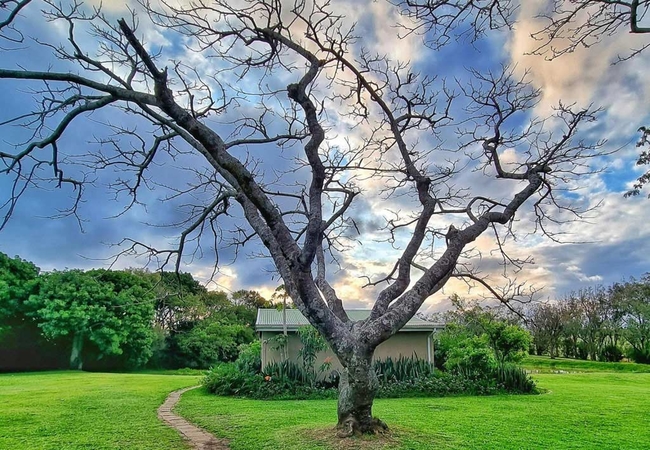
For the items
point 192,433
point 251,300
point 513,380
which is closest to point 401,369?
point 513,380

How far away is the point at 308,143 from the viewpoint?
7.29 m

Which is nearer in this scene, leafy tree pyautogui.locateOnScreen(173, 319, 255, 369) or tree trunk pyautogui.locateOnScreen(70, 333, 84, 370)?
tree trunk pyautogui.locateOnScreen(70, 333, 84, 370)

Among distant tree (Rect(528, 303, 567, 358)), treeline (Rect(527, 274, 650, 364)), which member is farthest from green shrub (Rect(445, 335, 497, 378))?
distant tree (Rect(528, 303, 567, 358))

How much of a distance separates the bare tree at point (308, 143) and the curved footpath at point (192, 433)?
6.60 feet

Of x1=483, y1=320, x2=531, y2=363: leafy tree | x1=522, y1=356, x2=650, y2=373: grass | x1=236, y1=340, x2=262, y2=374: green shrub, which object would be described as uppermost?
x1=483, y1=320, x2=531, y2=363: leafy tree

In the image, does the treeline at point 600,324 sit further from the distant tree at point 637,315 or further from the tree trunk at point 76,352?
the tree trunk at point 76,352

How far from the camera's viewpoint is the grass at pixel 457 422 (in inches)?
272

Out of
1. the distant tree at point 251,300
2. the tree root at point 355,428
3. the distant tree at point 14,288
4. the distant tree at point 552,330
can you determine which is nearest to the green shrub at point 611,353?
the distant tree at point 552,330

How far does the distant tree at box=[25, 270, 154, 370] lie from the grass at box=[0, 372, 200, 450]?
13927mm

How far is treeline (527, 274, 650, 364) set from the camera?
34.0m

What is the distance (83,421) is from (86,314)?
2068 cm

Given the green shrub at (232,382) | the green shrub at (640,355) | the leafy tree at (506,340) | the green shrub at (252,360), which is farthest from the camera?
the green shrub at (640,355)

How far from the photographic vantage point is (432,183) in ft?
28.9

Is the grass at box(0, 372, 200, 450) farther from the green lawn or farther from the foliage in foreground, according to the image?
the foliage in foreground
